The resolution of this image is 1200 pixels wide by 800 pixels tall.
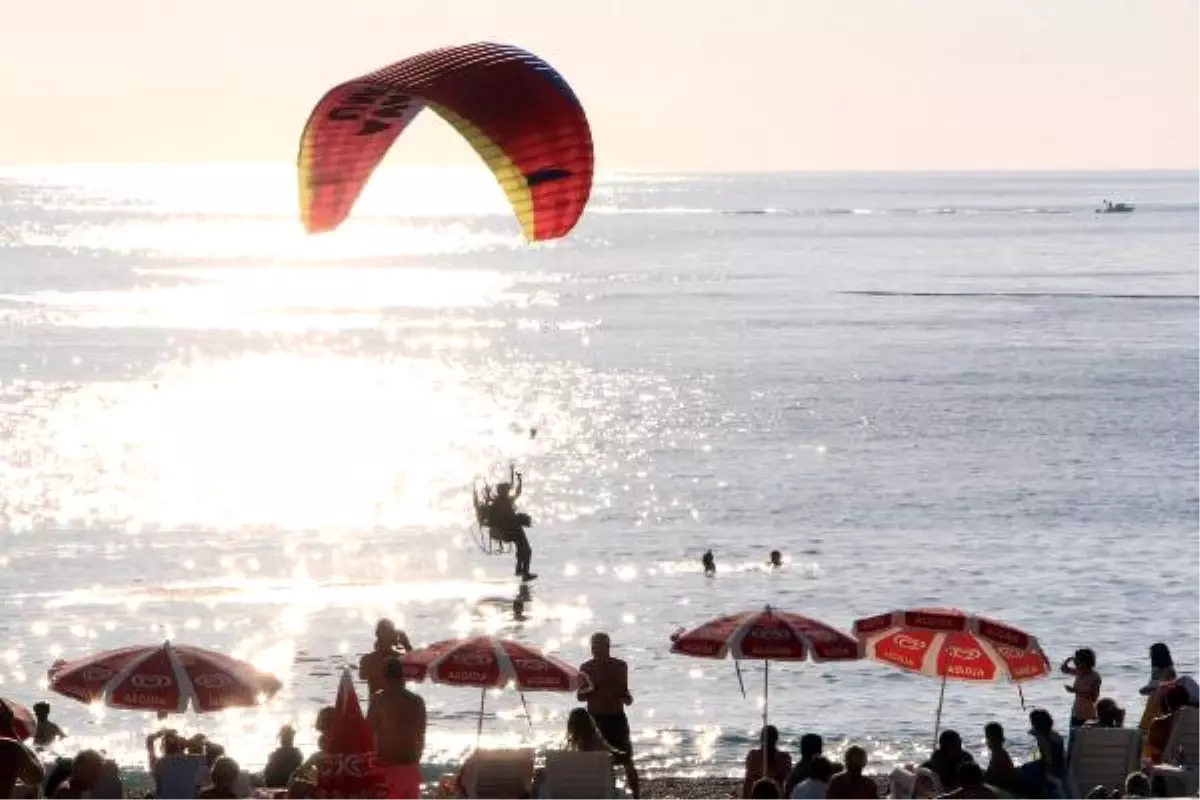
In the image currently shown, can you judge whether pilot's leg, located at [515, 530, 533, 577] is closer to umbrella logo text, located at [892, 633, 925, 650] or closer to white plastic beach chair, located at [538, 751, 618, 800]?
umbrella logo text, located at [892, 633, 925, 650]

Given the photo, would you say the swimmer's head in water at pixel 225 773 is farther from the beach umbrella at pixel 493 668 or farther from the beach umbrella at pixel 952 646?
the beach umbrella at pixel 952 646

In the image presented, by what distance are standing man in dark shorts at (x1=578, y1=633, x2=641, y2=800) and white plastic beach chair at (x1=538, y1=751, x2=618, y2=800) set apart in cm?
160

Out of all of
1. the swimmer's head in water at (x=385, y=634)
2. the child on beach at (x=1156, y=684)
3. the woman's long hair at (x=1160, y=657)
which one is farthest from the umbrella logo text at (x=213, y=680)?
the woman's long hair at (x=1160, y=657)

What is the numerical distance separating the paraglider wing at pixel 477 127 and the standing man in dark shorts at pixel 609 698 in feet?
14.5

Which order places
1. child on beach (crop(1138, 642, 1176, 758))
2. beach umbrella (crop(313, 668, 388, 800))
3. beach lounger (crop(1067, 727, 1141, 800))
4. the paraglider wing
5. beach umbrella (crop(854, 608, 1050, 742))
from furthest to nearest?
the paraglider wing → child on beach (crop(1138, 642, 1176, 758)) → beach umbrella (crop(854, 608, 1050, 742)) → beach lounger (crop(1067, 727, 1141, 800)) → beach umbrella (crop(313, 668, 388, 800))

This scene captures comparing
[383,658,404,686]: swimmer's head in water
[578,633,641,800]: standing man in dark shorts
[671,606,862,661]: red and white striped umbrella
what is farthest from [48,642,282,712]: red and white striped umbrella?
[671,606,862,661]: red and white striped umbrella

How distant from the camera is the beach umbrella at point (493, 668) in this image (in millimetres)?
19016

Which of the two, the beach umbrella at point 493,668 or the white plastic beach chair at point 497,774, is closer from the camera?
the white plastic beach chair at point 497,774

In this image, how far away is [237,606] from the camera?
1791 inches

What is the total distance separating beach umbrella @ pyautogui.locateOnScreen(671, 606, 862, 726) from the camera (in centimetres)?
1950

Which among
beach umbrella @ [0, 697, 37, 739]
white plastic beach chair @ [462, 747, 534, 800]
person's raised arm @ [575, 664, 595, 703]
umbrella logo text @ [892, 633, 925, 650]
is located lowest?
white plastic beach chair @ [462, 747, 534, 800]

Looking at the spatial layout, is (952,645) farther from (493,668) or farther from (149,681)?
(149,681)

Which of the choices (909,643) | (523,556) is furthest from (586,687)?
(523,556)

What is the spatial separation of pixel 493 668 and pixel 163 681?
2.59 metres
